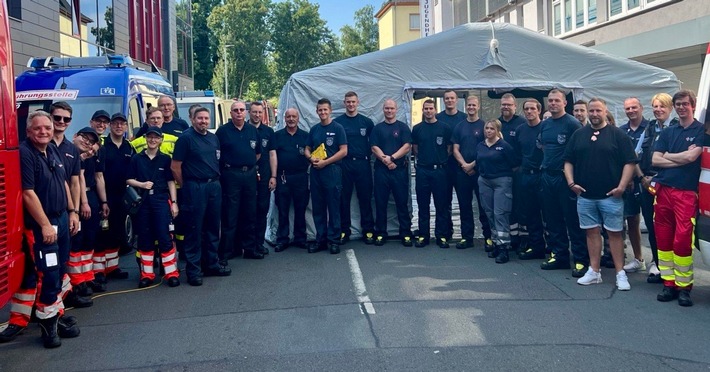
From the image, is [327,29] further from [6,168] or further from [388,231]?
[6,168]

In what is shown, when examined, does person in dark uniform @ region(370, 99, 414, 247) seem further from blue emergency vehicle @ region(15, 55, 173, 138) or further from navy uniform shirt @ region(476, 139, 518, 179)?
blue emergency vehicle @ region(15, 55, 173, 138)

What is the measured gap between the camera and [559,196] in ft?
24.3

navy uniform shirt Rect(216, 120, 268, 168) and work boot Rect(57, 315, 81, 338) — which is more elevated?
navy uniform shirt Rect(216, 120, 268, 168)

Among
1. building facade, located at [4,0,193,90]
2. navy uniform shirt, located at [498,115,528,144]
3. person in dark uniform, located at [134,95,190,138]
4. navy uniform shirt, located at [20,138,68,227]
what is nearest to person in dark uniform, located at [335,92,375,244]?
navy uniform shirt, located at [498,115,528,144]

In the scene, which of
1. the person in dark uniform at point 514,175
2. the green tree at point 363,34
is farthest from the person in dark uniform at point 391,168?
the green tree at point 363,34

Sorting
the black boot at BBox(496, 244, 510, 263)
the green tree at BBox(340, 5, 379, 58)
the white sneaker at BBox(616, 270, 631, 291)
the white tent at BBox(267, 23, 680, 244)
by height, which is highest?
the green tree at BBox(340, 5, 379, 58)

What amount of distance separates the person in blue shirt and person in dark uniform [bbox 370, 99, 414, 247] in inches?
47.1

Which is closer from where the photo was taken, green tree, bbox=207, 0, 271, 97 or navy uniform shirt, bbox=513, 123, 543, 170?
navy uniform shirt, bbox=513, 123, 543, 170

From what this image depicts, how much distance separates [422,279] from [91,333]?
3411 millimetres

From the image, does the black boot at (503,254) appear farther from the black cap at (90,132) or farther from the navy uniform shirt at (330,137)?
the black cap at (90,132)

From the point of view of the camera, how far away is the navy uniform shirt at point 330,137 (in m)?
8.70

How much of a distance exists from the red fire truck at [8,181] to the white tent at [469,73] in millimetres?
5173

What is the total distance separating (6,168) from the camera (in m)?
4.38

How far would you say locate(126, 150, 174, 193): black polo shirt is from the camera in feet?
22.9
